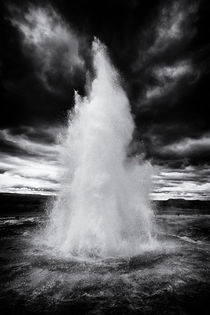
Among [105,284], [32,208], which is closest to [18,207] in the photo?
[32,208]

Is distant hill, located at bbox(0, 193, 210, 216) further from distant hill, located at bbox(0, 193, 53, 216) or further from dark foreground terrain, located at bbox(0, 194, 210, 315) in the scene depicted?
dark foreground terrain, located at bbox(0, 194, 210, 315)

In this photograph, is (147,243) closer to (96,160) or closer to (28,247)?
(96,160)

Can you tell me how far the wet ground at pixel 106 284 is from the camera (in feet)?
23.3

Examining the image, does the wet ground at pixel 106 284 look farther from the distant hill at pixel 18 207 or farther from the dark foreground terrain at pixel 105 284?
the distant hill at pixel 18 207

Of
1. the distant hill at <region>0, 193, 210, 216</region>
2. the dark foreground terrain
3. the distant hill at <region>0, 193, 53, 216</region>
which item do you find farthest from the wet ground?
the distant hill at <region>0, 193, 53, 216</region>

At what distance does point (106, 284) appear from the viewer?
882 centimetres

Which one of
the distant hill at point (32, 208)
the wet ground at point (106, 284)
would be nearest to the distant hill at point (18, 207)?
the distant hill at point (32, 208)

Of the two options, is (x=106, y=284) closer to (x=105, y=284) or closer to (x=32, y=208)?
(x=105, y=284)

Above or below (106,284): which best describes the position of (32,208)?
above

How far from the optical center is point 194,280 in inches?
369

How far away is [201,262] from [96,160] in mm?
9321

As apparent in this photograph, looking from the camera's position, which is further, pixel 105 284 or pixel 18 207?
pixel 18 207

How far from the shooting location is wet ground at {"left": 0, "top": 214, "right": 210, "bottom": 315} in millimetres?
7098

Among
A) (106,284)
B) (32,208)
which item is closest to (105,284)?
(106,284)
